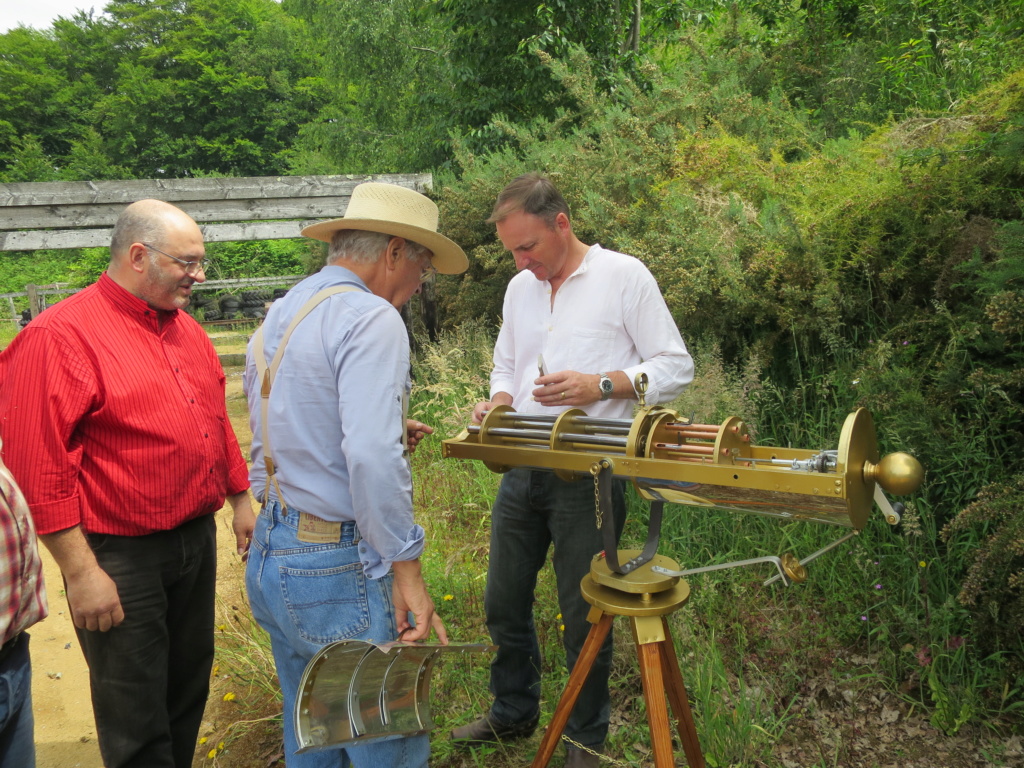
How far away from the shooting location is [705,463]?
164cm

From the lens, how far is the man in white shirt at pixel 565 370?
8.33ft

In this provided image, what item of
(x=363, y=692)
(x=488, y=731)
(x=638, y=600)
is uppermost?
(x=638, y=600)

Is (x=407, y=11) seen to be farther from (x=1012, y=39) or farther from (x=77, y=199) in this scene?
(x=1012, y=39)

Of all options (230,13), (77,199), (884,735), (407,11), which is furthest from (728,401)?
(230,13)

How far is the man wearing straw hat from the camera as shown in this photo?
1.82m

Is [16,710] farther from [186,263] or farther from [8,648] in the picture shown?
[186,263]

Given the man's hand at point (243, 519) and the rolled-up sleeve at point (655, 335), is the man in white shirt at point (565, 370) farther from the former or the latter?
the man's hand at point (243, 519)

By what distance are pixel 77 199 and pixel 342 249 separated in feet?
22.2

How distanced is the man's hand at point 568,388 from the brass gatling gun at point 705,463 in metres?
0.19

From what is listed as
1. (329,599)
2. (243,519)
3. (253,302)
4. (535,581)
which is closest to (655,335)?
(535,581)

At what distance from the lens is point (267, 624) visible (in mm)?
2129

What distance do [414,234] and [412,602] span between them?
1.02 metres

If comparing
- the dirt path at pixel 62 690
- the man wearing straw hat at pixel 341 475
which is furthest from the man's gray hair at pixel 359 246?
the dirt path at pixel 62 690

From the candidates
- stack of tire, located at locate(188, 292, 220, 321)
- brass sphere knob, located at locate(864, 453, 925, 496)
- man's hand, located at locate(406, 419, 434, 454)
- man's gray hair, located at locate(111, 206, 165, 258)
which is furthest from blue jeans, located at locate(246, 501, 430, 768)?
stack of tire, located at locate(188, 292, 220, 321)
